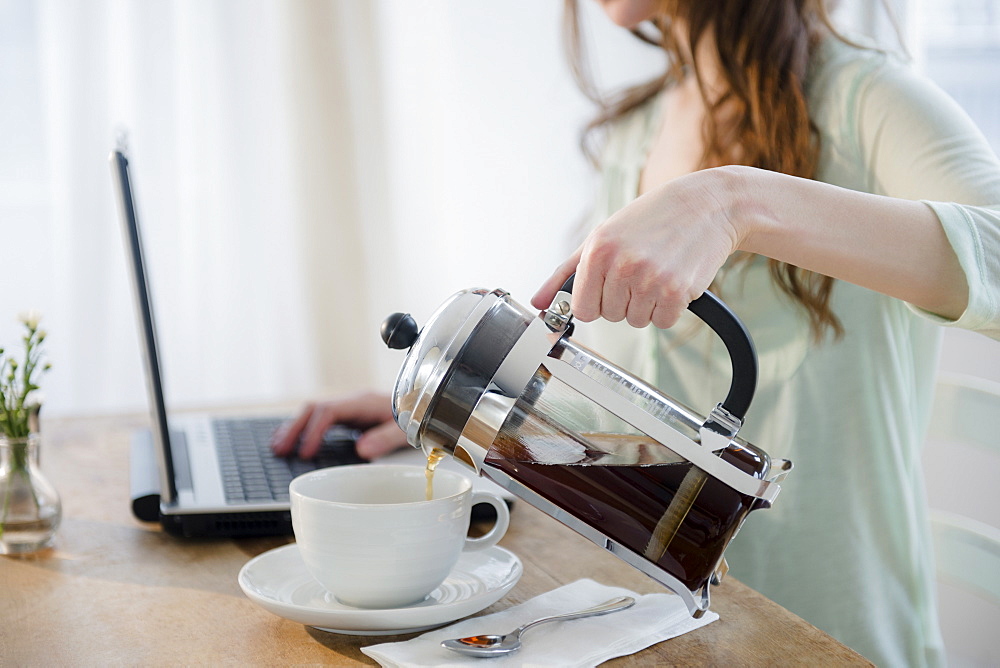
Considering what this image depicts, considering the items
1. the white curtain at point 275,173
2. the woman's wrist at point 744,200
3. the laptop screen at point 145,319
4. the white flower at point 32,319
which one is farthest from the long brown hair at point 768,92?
the white curtain at point 275,173

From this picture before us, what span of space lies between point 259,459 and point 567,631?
52cm

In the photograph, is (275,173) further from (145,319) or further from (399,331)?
(399,331)

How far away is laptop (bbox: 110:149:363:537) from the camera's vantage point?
844 millimetres

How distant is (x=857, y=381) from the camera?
108 centimetres

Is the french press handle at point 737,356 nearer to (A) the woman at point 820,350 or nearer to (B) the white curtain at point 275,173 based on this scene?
(A) the woman at point 820,350

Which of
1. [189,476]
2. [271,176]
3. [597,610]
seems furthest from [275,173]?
[597,610]

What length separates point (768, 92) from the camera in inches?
41.2

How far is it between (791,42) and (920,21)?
0.84 m

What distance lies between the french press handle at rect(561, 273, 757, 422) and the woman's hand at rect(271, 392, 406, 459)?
1.81 ft

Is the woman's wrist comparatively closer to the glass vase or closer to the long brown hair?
the long brown hair

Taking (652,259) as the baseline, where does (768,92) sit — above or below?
above

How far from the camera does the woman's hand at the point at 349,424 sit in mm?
1066

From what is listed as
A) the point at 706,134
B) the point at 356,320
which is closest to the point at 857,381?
the point at 706,134

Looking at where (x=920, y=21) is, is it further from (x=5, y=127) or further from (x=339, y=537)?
(x=5, y=127)
